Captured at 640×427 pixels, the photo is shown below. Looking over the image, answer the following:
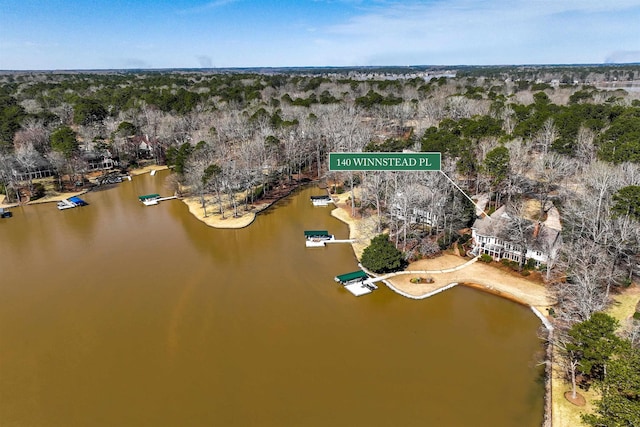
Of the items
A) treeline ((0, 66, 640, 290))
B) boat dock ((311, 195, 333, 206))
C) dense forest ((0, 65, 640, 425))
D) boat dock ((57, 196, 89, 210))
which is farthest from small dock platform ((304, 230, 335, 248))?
boat dock ((57, 196, 89, 210))

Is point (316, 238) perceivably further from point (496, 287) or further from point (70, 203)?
point (70, 203)

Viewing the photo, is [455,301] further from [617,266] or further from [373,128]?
[373,128]

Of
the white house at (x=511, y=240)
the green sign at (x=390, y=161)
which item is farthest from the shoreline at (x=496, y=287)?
the green sign at (x=390, y=161)

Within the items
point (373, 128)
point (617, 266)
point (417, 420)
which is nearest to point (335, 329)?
point (417, 420)

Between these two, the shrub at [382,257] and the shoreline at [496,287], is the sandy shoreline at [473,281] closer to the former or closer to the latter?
the shoreline at [496,287]

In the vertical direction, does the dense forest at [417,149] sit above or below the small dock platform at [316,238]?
above

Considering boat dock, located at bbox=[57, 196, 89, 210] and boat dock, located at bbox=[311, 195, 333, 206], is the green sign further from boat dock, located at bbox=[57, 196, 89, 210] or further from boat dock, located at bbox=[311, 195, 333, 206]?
boat dock, located at bbox=[57, 196, 89, 210]

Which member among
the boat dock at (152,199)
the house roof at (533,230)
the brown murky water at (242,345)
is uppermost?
the house roof at (533,230)
